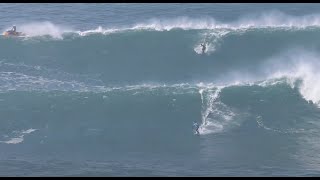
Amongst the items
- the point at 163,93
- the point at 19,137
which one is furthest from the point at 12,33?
the point at 163,93

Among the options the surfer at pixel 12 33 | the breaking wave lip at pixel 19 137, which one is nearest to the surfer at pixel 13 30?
the surfer at pixel 12 33

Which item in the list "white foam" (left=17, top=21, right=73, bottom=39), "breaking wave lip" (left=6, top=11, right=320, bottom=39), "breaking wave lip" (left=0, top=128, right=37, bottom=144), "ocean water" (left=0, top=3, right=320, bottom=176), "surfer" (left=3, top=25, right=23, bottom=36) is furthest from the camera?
"white foam" (left=17, top=21, right=73, bottom=39)

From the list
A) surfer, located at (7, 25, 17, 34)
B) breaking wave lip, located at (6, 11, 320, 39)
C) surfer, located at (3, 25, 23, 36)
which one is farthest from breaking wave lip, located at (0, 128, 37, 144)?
surfer, located at (7, 25, 17, 34)

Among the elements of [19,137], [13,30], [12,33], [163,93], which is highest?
[13,30]

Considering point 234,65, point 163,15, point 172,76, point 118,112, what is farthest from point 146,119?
point 163,15

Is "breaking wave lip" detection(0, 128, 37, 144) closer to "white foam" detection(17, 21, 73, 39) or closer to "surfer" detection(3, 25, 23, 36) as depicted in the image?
"white foam" detection(17, 21, 73, 39)

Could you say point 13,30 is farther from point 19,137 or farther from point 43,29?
point 19,137

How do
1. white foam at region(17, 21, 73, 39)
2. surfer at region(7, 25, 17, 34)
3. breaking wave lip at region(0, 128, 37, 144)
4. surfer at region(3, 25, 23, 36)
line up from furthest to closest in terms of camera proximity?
white foam at region(17, 21, 73, 39)
surfer at region(7, 25, 17, 34)
surfer at region(3, 25, 23, 36)
breaking wave lip at region(0, 128, 37, 144)

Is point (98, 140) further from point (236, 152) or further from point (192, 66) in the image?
point (192, 66)

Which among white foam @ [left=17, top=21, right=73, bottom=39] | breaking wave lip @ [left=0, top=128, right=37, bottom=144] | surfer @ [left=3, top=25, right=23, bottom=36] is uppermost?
white foam @ [left=17, top=21, right=73, bottom=39]
